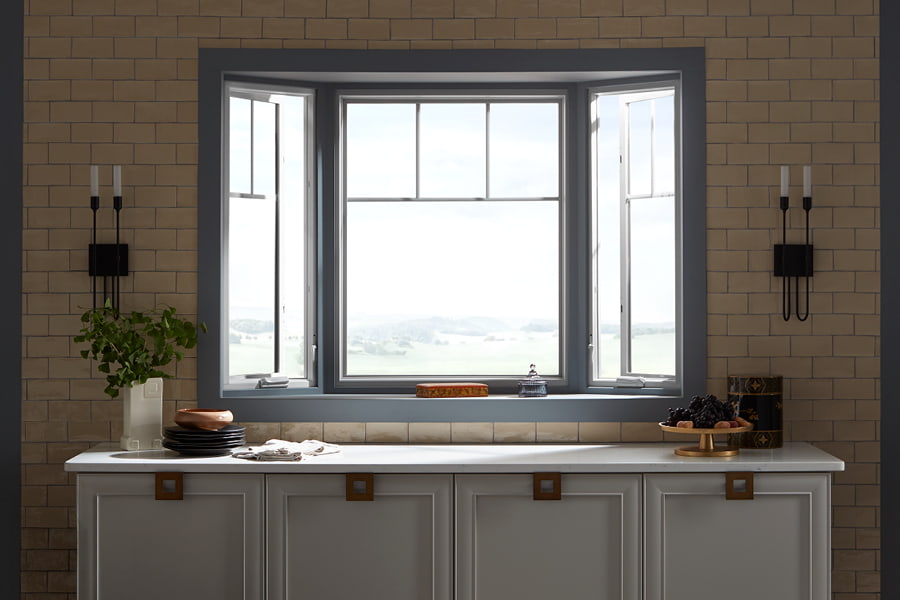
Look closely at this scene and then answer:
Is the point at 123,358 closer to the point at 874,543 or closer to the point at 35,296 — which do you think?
the point at 35,296

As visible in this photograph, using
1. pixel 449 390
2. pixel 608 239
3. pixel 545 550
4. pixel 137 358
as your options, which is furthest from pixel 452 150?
pixel 545 550

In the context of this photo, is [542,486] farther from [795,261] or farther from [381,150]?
[381,150]

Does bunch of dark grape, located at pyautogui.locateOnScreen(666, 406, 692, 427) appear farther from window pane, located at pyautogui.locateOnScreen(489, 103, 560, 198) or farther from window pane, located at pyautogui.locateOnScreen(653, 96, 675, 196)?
window pane, located at pyautogui.locateOnScreen(489, 103, 560, 198)

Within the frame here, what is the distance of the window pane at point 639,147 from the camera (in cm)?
454

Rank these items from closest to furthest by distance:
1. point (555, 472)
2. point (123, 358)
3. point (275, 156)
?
point (555, 472) < point (123, 358) < point (275, 156)

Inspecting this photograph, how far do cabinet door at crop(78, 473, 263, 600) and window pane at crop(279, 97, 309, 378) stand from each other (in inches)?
38.7

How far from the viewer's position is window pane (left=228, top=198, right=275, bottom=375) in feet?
14.8

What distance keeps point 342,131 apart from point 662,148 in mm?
1665

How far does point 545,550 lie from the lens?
12.3 ft

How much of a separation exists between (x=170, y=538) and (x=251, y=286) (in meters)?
1.34

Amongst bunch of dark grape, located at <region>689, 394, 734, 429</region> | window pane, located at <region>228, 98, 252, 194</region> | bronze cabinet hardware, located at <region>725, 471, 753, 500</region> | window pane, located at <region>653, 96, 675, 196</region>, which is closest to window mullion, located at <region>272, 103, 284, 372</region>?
window pane, located at <region>228, 98, 252, 194</region>

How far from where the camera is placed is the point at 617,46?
171 inches

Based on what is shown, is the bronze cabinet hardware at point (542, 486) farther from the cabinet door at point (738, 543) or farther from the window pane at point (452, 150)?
the window pane at point (452, 150)

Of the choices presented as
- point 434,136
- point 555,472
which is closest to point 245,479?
point 555,472
